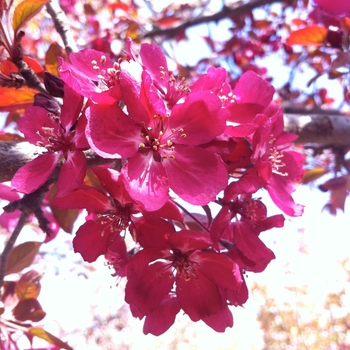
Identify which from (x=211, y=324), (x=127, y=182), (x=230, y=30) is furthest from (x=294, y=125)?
(x=230, y=30)

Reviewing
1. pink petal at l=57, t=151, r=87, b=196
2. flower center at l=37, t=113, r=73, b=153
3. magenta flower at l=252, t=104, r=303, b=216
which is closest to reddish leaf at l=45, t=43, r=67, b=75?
flower center at l=37, t=113, r=73, b=153

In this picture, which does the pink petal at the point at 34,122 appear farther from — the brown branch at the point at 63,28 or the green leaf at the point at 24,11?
the brown branch at the point at 63,28

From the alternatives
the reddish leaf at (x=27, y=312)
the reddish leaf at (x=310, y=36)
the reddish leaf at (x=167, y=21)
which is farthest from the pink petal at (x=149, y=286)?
the reddish leaf at (x=167, y=21)

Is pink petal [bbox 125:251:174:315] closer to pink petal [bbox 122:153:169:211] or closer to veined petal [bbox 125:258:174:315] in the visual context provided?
veined petal [bbox 125:258:174:315]

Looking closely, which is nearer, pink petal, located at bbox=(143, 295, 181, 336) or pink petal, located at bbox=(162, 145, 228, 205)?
pink petal, located at bbox=(162, 145, 228, 205)

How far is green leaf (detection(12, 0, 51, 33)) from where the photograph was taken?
3.67 feet

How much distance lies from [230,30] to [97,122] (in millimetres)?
3515

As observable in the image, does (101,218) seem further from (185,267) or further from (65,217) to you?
(65,217)

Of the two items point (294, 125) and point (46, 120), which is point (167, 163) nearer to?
point (46, 120)

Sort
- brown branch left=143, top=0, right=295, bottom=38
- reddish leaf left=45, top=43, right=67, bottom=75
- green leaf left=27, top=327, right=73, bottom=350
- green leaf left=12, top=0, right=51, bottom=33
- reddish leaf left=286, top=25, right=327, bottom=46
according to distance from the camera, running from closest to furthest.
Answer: green leaf left=12, top=0, right=51, bottom=33, reddish leaf left=45, top=43, right=67, bottom=75, green leaf left=27, top=327, right=73, bottom=350, reddish leaf left=286, top=25, right=327, bottom=46, brown branch left=143, top=0, right=295, bottom=38

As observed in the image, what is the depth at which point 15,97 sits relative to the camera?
1.28 metres

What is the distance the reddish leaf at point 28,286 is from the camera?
1.61 metres

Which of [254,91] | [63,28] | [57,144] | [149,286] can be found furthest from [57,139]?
[63,28]

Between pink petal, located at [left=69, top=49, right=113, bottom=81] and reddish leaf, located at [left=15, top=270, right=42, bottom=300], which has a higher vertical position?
pink petal, located at [left=69, top=49, right=113, bottom=81]
